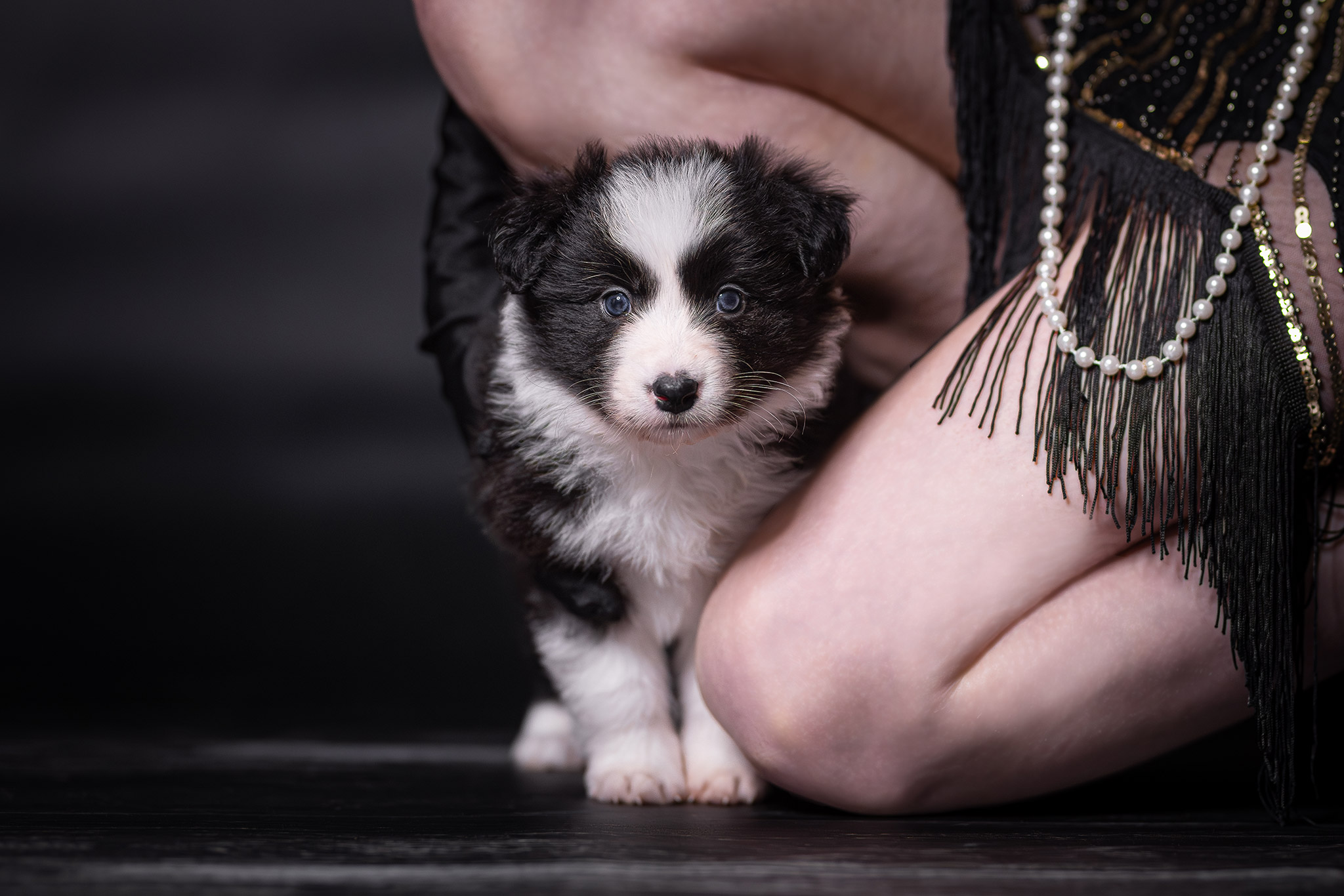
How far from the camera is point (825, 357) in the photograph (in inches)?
71.4

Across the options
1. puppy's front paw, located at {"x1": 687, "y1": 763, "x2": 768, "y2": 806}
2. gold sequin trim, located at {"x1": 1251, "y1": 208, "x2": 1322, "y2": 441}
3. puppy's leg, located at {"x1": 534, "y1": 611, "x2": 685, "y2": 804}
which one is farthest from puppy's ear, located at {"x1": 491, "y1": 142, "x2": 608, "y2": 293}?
gold sequin trim, located at {"x1": 1251, "y1": 208, "x2": 1322, "y2": 441}

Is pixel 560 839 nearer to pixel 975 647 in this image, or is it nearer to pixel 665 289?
pixel 975 647

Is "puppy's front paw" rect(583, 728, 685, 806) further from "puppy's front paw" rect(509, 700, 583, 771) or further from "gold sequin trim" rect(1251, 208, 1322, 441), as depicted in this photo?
"gold sequin trim" rect(1251, 208, 1322, 441)

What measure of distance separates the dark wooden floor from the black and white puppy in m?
0.18

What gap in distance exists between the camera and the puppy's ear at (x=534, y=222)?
5.61 ft

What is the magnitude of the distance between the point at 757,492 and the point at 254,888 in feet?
3.03

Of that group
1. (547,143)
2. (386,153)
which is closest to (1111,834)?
(547,143)

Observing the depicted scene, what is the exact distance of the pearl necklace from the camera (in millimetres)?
1576

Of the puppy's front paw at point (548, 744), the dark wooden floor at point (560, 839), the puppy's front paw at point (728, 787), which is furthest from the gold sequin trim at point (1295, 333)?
the puppy's front paw at point (548, 744)

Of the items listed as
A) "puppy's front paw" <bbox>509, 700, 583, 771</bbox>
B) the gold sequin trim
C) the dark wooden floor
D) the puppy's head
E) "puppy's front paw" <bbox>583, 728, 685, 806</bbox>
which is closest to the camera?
the dark wooden floor

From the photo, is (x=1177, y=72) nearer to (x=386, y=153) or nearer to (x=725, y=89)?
(x=725, y=89)

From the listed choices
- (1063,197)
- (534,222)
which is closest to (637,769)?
(534,222)

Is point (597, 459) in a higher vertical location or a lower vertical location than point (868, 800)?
higher

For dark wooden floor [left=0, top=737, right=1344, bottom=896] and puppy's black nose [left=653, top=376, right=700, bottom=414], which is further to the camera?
puppy's black nose [left=653, top=376, right=700, bottom=414]
